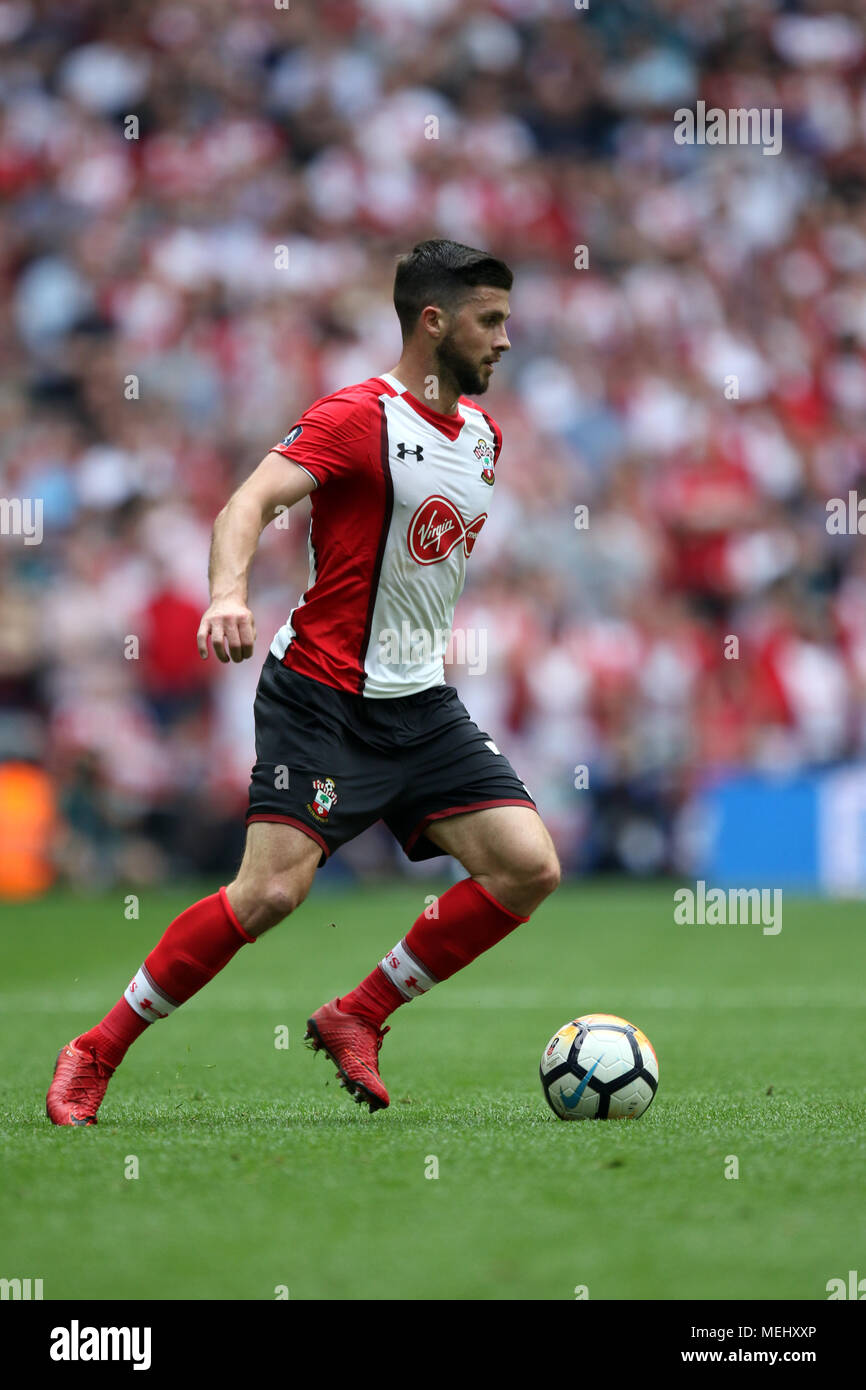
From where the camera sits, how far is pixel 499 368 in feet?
53.3

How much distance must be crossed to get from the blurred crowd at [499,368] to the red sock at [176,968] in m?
8.70

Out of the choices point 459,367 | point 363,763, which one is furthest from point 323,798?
point 459,367

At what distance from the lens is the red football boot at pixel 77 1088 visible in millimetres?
4762

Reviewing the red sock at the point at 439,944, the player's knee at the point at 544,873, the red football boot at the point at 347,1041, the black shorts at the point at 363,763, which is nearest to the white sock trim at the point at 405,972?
the red sock at the point at 439,944

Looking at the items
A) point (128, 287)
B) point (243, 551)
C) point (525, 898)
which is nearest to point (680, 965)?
point (525, 898)

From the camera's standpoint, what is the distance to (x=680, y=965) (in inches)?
379

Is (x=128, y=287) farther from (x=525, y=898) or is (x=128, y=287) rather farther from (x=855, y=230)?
(x=525, y=898)

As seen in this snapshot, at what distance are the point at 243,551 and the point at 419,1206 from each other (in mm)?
1631

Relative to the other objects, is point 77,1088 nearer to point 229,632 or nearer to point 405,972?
point 405,972

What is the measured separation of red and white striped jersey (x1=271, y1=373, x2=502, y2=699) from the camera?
195 inches

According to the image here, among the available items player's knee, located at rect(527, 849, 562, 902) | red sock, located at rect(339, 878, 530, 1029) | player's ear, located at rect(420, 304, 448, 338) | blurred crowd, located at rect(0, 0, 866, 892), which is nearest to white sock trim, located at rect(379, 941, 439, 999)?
red sock, located at rect(339, 878, 530, 1029)

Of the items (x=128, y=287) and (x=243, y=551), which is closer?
(x=243, y=551)

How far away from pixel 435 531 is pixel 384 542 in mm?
153

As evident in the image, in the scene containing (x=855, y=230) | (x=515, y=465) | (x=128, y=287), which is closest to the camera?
(x=515, y=465)
